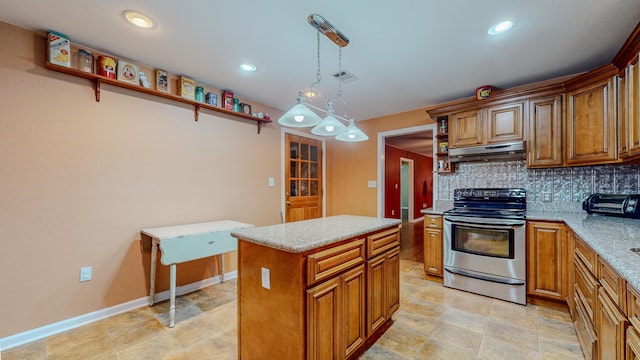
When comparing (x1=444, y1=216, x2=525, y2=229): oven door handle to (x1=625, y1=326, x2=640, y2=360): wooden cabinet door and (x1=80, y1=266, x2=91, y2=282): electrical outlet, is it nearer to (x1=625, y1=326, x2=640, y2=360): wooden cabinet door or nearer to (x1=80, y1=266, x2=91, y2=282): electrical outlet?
(x1=625, y1=326, x2=640, y2=360): wooden cabinet door

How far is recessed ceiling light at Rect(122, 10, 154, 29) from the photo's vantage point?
1.80 meters

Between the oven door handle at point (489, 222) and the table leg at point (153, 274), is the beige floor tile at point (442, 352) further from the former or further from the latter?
the table leg at point (153, 274)

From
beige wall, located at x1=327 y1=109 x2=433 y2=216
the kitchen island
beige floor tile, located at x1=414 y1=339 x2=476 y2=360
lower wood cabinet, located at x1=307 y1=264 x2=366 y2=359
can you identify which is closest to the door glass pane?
beige wall, located at x1=327 y1=109 x2=433 y2=216

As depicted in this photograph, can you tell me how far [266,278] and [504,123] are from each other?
9.79 ft

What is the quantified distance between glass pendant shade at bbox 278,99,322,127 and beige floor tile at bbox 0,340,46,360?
2336 millimetres

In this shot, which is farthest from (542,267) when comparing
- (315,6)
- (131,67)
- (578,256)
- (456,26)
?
(131,67)

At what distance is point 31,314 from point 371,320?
2.57 meters

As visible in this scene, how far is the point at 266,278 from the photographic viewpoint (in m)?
1.52

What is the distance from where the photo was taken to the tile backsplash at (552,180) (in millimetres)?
2598

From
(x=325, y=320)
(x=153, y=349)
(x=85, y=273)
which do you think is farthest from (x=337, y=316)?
(x=85, y=273)

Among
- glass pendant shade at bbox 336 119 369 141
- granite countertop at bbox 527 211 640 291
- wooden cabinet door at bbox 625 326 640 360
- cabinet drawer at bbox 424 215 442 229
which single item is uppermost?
glass pendant shade at bbox 336 119 369 141

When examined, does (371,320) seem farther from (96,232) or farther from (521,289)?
(96,232)

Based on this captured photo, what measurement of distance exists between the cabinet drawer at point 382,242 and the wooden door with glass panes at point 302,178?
2161mm

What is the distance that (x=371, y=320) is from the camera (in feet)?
6.20
